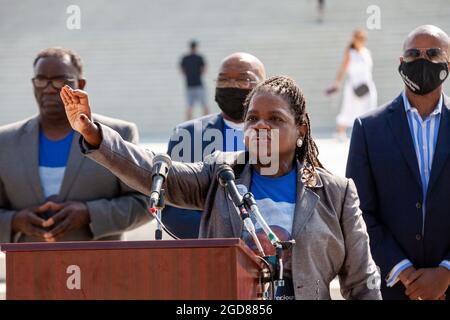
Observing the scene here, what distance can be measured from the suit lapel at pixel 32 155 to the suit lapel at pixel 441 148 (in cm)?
245

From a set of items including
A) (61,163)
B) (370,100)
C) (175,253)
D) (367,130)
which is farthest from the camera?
(370,100)

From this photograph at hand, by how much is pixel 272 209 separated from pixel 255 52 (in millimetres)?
19285

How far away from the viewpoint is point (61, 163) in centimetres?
707

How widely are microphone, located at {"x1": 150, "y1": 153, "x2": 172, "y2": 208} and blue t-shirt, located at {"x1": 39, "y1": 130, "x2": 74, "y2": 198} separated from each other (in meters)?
2.66

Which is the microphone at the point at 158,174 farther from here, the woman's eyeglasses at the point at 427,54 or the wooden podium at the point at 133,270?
the woman's eyeglasses at the point at 427,54

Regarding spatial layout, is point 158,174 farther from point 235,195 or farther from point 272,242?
point 272,242

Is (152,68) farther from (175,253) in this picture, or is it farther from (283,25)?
(175,253)

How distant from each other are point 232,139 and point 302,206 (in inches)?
66.7

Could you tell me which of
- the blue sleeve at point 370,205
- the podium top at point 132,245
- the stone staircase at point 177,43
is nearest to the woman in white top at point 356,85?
the stone staircase at point 177,43

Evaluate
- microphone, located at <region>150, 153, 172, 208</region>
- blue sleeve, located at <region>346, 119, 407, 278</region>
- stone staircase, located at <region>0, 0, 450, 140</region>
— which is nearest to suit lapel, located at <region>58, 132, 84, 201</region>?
blue sleeve, located at <region>346, 119, 407, 278</region>

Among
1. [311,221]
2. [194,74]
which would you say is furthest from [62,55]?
[194,74]

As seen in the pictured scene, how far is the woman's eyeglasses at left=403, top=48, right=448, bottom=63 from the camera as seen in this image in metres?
6.37
